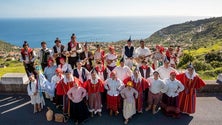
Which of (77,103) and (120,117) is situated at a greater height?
(77,103)

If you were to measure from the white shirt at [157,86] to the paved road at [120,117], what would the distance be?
28.0 inches

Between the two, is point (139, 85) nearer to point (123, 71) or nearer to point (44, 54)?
point (123, 71)

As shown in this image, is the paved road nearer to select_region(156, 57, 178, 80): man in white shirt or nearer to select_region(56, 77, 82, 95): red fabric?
select_region(56, 77, 82, 95): red fabric

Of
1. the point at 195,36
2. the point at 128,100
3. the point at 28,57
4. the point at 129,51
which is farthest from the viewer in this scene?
the point at 195,36

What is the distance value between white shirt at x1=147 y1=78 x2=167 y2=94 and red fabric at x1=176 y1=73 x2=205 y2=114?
0.57 m

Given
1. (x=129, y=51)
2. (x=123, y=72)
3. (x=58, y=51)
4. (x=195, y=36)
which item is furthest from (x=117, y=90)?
(x=195, y=36)

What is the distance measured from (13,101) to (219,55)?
13725 millimetres

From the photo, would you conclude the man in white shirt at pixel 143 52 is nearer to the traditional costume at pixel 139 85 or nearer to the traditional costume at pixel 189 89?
the traditional costume at pixel 139 85

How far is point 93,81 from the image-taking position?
7934 mm

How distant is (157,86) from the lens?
8.10 meters

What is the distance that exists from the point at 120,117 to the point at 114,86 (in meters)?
0.93

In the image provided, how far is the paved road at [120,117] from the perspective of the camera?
25.0 ft

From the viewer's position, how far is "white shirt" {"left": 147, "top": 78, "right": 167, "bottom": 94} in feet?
26.4

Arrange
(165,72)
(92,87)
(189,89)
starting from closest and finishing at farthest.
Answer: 1. (92,87)
2. (189,89)
3. (165,72)
